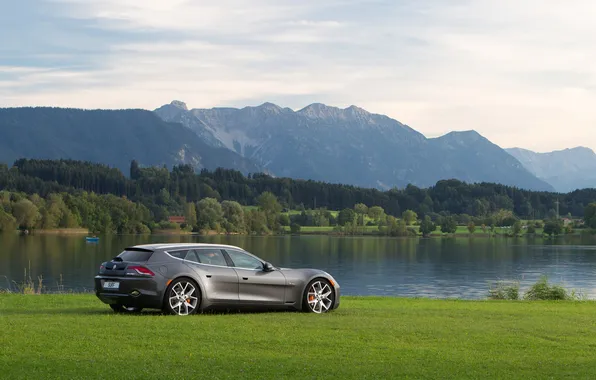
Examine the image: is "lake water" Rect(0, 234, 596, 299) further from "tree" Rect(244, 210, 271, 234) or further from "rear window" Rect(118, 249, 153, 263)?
"tree" Rect(244, 210, 271, 234)

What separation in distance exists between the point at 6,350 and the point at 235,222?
17265 centimetres

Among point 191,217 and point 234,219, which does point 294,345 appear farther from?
point 234,219

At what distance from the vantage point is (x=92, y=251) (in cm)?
10494

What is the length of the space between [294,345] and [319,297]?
5.76 meters

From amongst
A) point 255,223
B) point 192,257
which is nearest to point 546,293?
point 192,257

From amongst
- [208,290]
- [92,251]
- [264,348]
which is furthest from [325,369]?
[92,251]

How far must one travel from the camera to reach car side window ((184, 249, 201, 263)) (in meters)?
18.7

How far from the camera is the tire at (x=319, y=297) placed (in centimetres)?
1941

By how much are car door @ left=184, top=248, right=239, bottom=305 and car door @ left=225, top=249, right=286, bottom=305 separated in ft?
0.57

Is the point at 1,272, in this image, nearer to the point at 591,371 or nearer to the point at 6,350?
the point at 6,350

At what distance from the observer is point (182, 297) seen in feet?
59.5

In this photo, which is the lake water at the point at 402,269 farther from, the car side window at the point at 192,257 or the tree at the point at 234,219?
the tree at the point at 234,219

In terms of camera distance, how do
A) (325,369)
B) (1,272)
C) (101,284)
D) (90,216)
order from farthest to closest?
1. (90,216)
2. (1,272)
3. (101,284)
4. (325,369)

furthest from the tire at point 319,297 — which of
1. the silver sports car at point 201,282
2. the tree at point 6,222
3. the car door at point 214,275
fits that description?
the tree at point 6,222
